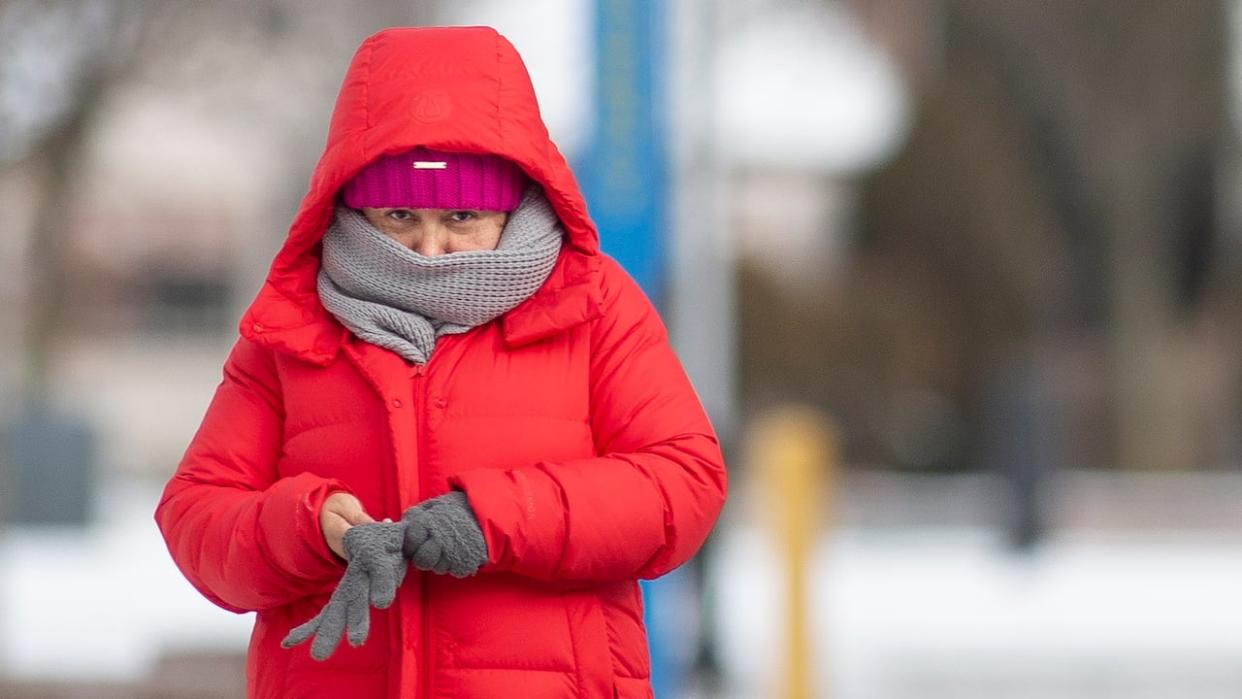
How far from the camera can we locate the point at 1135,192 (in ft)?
69.4

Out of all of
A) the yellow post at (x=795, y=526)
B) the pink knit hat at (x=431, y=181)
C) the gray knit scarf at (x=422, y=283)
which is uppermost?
the pink knit hat at (x=431, y=181)

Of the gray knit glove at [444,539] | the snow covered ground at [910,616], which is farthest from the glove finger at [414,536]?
the snow covered ground at [910,616]

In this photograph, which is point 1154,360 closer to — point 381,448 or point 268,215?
point 268,215

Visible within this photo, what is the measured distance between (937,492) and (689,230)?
9.19 m

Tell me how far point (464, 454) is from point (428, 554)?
0.21m

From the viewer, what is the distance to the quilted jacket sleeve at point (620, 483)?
2625mm

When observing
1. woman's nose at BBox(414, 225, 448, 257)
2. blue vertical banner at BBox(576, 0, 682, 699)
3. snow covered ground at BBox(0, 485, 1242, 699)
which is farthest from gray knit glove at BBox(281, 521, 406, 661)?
snow covered ground at BBox(0, 485, 1242, 699)

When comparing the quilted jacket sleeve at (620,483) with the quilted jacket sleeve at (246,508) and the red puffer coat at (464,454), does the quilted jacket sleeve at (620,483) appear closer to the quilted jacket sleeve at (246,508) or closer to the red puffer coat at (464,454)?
the red puffer coat at (464,454)

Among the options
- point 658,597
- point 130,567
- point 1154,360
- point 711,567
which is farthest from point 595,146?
point 1154,360

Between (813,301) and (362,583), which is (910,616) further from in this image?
(813,301)

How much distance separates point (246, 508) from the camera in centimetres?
274

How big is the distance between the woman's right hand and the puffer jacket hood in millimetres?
220

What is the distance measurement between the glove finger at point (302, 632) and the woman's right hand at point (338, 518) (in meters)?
0.09

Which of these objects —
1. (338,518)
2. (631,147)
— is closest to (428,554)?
(338,518)
